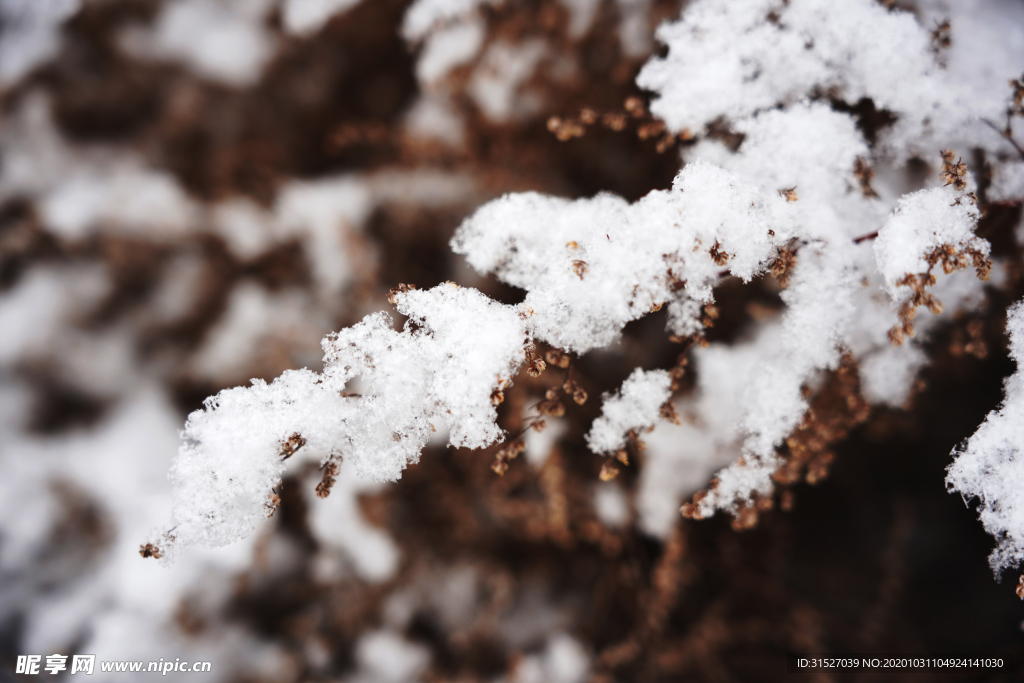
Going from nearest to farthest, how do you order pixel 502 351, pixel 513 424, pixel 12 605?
pixel 502 351, pixel 513 424, pixel 12 605

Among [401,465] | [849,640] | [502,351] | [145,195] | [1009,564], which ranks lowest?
[849,640]

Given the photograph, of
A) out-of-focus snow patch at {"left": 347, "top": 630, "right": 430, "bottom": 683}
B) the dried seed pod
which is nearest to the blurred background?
out-of-focus snow patch at {"left": 347, "top": 630, "right": 430, "bottom": 683}

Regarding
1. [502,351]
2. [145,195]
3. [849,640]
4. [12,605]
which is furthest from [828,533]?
[12,605]

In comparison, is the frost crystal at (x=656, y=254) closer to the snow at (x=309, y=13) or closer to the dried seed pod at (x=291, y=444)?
the dried seed pod at (x=291, y=444)

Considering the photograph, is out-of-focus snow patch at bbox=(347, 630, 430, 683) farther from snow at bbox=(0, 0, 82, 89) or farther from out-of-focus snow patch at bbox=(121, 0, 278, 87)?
snow at bbox=(0, 0, 82, 89)

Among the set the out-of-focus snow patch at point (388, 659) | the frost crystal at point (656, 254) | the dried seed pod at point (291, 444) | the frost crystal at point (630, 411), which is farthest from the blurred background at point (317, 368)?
the dried seed pod at point (291, 444)

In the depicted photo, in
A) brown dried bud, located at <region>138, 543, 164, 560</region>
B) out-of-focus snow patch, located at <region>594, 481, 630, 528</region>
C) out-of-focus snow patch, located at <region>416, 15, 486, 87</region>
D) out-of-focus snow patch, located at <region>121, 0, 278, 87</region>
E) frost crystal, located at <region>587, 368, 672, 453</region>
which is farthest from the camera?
out-of-focus snow patch, located at <region>121, 0, 278, 87</region>

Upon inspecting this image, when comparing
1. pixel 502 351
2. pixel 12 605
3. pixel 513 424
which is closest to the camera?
pixel 502 351

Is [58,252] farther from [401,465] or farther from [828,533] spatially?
[828,533]

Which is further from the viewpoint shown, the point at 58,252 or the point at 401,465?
the point at 58,252
